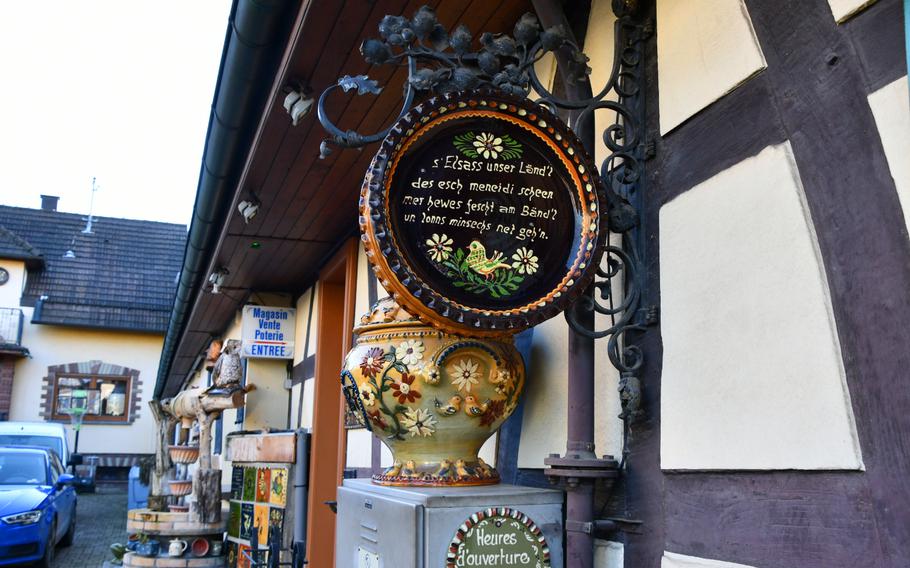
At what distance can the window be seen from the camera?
2014 cm

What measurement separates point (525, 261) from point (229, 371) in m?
5.34

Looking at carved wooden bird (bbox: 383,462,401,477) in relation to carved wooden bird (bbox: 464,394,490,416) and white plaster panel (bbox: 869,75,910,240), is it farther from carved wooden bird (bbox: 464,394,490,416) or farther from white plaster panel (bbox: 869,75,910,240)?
white plaster panel (bbox: 869,75,910,240)

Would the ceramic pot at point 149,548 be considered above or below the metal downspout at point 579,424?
below

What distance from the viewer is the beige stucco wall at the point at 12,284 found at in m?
20.4

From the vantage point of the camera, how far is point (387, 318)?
236 centimetres

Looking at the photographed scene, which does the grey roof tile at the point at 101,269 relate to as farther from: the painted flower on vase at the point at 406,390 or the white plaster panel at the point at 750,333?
the white plaster panel at the point at 750,333

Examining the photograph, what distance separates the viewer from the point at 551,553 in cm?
209

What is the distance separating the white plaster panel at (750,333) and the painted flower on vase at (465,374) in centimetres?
52

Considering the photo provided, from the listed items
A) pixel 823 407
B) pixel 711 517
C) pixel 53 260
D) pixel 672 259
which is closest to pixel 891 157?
pixel 823 407

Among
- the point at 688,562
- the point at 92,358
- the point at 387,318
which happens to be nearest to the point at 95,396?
the point at 92,358

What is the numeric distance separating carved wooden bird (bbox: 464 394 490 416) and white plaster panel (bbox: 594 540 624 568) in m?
0.46

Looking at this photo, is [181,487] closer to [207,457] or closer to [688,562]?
[207,457]

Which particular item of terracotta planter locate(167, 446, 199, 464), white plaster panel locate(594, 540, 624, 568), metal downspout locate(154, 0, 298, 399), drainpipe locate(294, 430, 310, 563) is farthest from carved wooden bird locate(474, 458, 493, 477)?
terracotta planter locate(167, 446, 199, 464)

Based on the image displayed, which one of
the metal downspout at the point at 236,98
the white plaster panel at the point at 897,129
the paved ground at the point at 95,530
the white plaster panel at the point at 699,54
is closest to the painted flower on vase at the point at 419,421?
the white plaster panel at the point at 699,54
